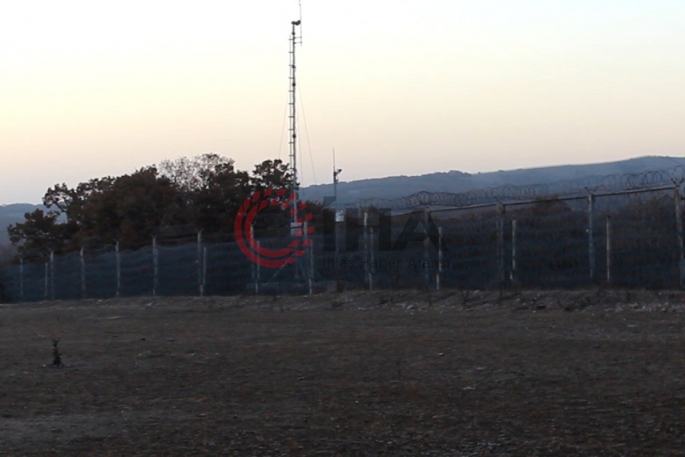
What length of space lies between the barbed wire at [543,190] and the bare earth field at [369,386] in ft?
5.97

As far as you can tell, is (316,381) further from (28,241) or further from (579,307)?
(28,241)

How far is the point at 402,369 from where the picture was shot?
884cm

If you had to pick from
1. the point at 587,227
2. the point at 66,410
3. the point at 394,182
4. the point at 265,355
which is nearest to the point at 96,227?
the point at 587,227

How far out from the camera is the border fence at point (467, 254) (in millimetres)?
16047

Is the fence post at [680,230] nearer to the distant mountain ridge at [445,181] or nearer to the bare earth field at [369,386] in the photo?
the bare earth field at [369,386]

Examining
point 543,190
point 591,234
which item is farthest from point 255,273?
point 591,234

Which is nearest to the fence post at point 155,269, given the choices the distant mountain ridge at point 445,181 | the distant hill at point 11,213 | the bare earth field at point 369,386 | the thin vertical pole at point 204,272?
the thin vertical pole at point 204,272

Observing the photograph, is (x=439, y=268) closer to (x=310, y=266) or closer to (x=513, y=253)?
(x=513, y=253)

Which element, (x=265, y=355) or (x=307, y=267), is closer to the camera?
(x=265, y=355)

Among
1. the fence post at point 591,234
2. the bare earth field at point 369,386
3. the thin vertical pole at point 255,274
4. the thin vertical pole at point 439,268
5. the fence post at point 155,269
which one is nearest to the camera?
the bare earth field at point 369,386

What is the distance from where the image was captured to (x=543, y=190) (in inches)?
658

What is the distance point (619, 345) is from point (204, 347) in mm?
5011

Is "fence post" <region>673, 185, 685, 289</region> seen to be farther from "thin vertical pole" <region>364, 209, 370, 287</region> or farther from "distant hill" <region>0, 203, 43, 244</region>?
"distant hill" <region>0, 203, 43, 244</region>

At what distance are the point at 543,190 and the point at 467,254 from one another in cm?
311
